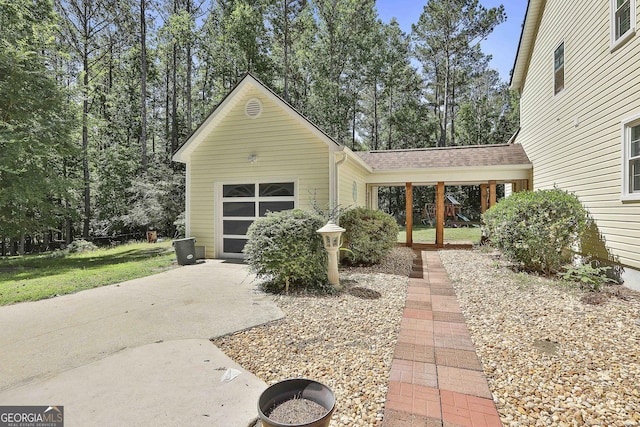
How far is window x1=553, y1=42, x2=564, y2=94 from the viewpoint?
324 inches

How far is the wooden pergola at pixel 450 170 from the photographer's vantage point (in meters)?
11.0

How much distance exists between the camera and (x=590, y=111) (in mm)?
6711

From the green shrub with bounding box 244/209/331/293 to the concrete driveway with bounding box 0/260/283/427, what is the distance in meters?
0.53

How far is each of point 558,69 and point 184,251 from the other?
1131cm

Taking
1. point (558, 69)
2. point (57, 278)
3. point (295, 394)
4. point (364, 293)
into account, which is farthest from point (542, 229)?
point (57, 278)

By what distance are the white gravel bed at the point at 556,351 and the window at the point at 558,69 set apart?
578 centimetres

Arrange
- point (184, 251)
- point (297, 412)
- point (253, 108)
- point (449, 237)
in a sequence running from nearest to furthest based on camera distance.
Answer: point (297, 412) → point (184, 251) → point (253, 108) → point (449, 237)

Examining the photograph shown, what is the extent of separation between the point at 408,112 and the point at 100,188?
22.8 m

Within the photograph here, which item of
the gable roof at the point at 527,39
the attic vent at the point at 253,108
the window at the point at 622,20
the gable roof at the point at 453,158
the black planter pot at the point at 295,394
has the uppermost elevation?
the gable roof at the point at 527,39

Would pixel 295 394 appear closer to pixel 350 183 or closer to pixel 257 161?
pixel 257 161

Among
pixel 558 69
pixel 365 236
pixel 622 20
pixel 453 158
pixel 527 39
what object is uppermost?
pixel 527 39

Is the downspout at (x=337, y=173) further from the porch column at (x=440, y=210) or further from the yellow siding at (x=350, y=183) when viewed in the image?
the porch column at (x=440, y=210)

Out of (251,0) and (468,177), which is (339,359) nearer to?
(468,177)

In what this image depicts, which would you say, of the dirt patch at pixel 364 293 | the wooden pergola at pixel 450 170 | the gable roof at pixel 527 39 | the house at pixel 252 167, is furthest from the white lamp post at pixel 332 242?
the gable roof at pixel 527 39
